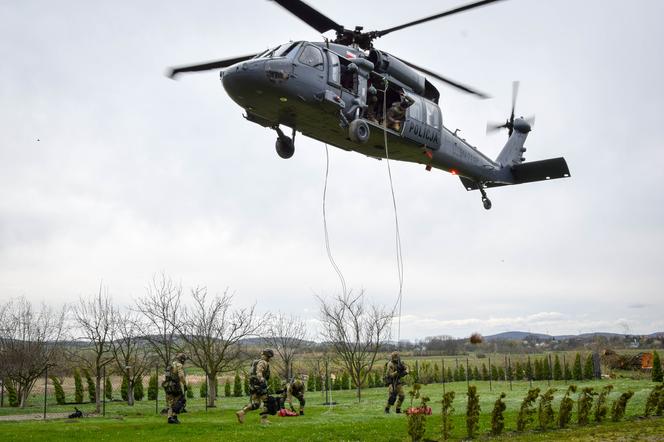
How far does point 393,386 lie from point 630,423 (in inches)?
245

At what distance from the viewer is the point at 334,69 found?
10.6 metres

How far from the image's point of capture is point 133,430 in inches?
585

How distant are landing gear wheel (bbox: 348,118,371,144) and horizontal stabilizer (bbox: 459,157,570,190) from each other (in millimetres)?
6372

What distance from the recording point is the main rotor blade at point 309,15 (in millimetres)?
9961

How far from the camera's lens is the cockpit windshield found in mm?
10234

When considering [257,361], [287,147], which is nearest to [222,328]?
[257,361]

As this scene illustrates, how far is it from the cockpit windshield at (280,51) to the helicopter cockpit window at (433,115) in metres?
3.69

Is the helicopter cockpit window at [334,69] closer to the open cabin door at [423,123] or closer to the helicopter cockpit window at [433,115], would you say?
the open cabin door at [423,123]

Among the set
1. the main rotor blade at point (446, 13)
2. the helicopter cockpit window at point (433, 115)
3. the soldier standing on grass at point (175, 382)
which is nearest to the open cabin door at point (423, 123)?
the helicopter cockpit window at point (433, 115)

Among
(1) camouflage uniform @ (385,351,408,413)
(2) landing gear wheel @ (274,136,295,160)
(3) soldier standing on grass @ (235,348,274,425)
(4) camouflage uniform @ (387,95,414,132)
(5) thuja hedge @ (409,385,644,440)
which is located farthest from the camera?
(1) camouflage uniform @ (385,351,408,413)

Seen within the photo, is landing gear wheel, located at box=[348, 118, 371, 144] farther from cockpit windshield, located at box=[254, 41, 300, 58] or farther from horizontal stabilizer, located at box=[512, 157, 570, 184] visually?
horizontal stabilizer, located at box=[512, 157, 570, 184]

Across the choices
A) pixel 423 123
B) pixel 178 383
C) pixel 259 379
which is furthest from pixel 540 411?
pixel 178 383

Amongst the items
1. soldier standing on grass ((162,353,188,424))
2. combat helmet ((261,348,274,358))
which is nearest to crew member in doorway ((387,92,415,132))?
combat helmet ((261,348,274,358))

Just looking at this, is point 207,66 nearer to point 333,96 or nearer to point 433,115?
point 333,96
